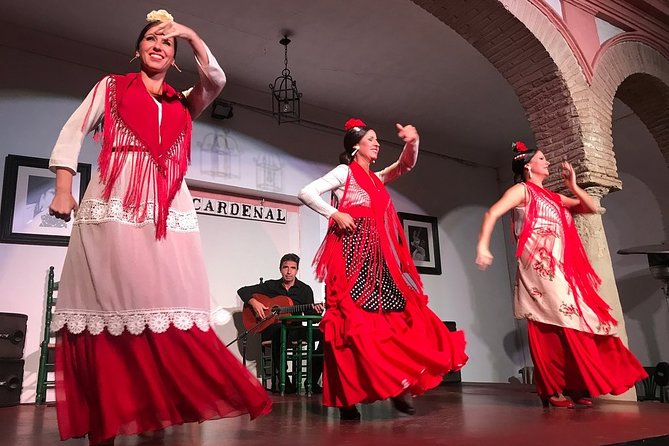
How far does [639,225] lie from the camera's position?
6.61 meters

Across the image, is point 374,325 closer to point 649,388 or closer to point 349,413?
point 349,413

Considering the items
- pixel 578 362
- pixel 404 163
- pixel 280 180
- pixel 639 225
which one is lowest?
pixel 578 362

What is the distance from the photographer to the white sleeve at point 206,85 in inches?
72.1

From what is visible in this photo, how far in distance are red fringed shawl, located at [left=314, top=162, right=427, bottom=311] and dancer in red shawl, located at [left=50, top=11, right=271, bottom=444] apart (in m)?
0.83

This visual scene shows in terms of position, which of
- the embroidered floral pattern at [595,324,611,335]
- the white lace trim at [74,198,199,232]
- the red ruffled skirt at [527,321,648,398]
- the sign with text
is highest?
the sign with text

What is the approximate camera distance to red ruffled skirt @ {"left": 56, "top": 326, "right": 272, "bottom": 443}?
1.53 meters

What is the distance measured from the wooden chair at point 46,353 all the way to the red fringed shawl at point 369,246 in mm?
2742

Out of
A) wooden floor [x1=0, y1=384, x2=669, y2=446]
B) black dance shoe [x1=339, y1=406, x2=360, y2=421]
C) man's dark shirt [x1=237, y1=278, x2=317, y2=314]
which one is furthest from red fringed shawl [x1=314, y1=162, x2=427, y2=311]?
man's dark shirt [x1=237, y1=278, x2=317, y2=314]

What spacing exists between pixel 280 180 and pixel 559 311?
12.7 feet

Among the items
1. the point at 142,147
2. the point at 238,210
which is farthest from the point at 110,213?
the point at 238,210

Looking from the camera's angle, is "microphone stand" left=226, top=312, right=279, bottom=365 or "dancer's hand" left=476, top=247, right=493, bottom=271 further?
"microphone stand" left=226, top=312, right=279, bottom=365

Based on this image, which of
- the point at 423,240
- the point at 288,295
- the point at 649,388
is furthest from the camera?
the point at 423,240

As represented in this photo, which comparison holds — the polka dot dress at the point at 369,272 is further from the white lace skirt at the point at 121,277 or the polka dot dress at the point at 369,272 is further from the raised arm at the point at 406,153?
the white lace skirt at the point at 121,277

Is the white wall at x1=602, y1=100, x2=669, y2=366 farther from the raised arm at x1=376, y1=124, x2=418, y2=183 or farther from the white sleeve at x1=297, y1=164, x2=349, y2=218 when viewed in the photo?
the white sleeve at x1=297, y1=164, x2=349, y2=218
